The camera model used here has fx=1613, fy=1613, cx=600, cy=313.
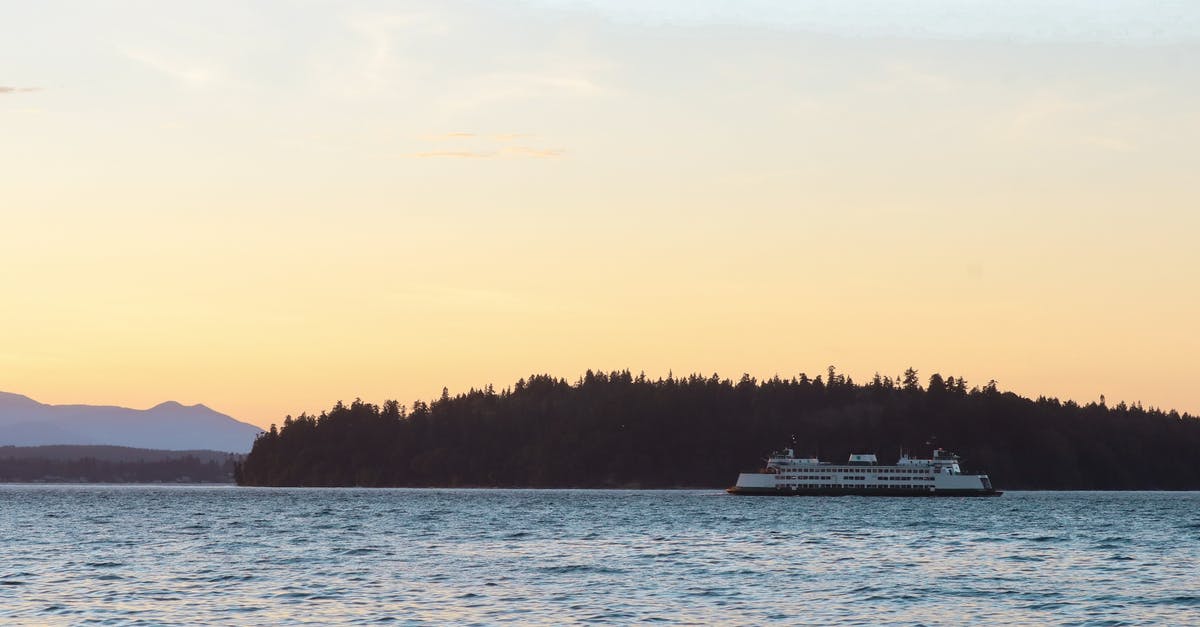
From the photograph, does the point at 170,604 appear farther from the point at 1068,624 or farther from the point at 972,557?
the point at 972,557

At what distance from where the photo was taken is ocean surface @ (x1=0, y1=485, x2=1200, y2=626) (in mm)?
67812

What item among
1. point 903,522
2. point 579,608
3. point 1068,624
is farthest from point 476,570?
point 903,522

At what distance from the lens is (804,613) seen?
2697 inches

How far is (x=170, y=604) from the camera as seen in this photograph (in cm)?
7094

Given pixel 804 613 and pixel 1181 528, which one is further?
pixel 1181 528

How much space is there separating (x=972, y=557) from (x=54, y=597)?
59600mm

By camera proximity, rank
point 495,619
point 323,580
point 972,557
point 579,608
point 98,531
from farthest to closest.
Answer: point 98,531
point 972,557
point 323,580
point 579,608
point 495,619

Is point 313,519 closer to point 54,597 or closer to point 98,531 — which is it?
point 98,531

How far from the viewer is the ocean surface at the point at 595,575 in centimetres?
6781

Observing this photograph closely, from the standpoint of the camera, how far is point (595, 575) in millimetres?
88438

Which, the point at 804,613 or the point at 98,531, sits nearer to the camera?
the point at 804,613

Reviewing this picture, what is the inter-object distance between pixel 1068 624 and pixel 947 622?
490 cm

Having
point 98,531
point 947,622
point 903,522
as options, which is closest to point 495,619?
point 947,622

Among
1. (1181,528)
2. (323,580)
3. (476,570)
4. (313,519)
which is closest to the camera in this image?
(323,580)
